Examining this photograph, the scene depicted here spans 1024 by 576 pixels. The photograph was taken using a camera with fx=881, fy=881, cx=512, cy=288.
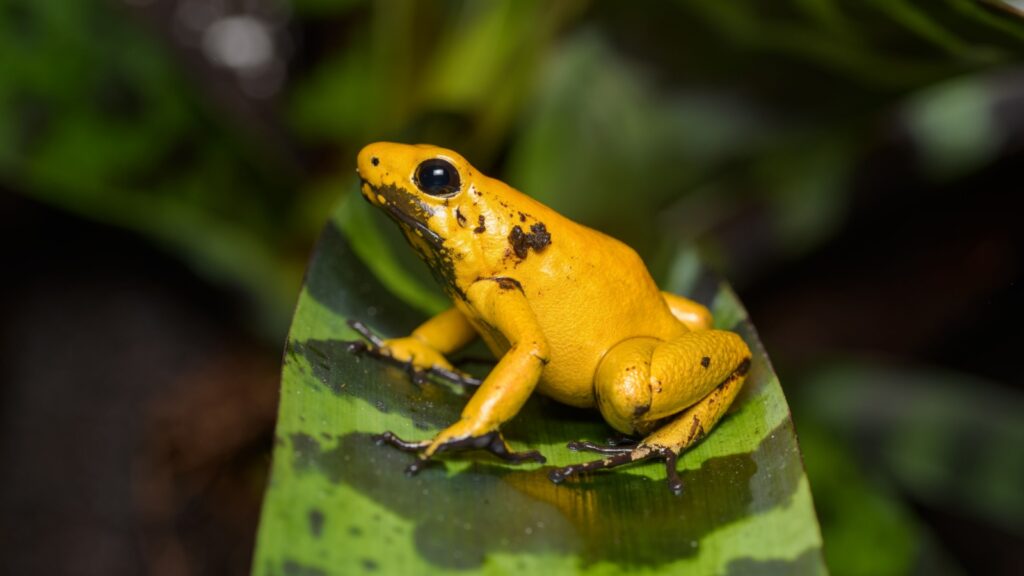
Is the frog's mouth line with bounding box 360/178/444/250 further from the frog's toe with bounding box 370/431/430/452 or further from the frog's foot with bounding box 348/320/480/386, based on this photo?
the frog's toe with bounding box 370/431/430/452

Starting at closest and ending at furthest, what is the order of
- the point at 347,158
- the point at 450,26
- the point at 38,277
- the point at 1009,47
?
1. the point at 1009,47
2. the point at 450,26
3. the point at 347,158
4. the point at 38,277

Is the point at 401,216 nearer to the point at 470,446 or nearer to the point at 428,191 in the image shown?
the point at 428,191

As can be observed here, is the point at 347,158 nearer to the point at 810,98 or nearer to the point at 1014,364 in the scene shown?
the point at 810,98

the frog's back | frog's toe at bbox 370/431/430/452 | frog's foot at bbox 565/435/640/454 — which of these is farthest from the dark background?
frog's toe at bbox 370/431/430/452

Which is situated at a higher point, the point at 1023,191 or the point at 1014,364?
the point at 1023,191

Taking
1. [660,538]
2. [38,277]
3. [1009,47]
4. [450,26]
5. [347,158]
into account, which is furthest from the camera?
[38,277]

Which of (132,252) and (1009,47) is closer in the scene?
(1009,47)

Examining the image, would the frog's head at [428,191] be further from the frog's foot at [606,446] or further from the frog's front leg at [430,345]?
the frog's foot at [606,446]

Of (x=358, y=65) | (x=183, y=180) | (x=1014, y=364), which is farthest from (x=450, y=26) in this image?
(x=1014, y=364)
